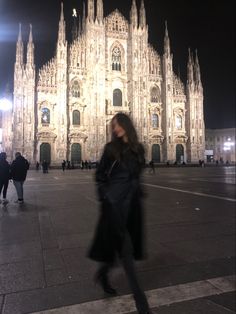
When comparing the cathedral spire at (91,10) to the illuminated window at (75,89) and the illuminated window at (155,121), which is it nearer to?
the illuminated window at (75,89)

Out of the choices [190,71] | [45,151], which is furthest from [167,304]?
[190,71]

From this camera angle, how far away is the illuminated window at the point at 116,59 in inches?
1944

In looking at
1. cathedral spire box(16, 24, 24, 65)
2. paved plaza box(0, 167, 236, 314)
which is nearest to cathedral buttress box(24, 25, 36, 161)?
cathedral spire box(16, 24, 24, 65)

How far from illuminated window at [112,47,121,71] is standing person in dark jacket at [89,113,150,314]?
160 feet

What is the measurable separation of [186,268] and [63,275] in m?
1.54

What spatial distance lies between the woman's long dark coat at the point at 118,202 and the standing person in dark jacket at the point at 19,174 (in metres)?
7.31

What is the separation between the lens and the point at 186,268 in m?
3.85

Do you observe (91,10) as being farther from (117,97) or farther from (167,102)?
(167,102)

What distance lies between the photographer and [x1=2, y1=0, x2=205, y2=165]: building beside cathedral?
44.4m

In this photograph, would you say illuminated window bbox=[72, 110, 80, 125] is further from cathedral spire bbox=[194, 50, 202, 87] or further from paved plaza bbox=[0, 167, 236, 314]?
paved plaza bbox=[0, 167, 236, 314]

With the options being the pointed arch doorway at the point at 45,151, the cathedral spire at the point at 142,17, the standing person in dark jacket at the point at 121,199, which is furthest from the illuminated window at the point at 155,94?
the standing person in dark jacket at the point at 121,199

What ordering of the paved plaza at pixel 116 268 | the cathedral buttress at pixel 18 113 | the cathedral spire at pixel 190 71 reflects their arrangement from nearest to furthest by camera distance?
the paved plaza at pixel 116 268
the cathedral buttress at pixel 18 113
the cathedral spire at pixel 190 71

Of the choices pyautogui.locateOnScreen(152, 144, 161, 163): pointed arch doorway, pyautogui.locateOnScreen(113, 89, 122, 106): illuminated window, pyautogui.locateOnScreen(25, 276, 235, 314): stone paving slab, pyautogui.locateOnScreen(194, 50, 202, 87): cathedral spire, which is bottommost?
pyautogui.locateOnScreen(25, 276, 235, 314): stone paving slab

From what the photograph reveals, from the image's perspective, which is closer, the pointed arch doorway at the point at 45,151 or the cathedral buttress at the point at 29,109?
the cathedral buttress at the point at 29,109
